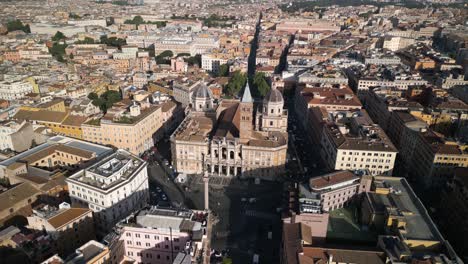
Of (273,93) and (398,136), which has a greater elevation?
(273,93)

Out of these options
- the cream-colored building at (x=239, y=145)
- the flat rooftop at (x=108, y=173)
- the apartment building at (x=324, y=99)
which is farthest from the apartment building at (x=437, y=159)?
the flat rooftop at (x=108, y=173)

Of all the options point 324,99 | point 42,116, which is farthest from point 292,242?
point 42,116

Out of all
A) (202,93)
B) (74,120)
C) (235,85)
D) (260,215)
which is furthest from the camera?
(235,85)

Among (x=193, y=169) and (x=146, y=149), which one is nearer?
(x=193, y=169)

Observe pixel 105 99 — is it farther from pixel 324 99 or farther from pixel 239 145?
pixel 324 99

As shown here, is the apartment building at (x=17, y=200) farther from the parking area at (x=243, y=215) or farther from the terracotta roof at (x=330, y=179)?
the terracotta roof at (x=330, y=179)

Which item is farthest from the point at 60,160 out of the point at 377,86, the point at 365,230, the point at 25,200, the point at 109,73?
the point at 377,86

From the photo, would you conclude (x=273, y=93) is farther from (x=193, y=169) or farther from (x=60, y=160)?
(x=60, y=160)

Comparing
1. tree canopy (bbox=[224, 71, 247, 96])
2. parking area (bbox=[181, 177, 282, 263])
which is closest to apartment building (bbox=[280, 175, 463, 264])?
parking area (bbox=[181, 177, 282, 263])
